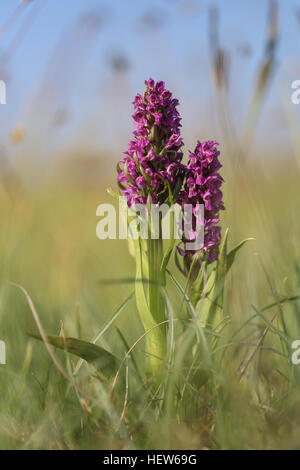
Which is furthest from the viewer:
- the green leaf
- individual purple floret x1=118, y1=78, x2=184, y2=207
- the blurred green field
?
individual purple floret x1=118, y1=78, x2=184, y2=207

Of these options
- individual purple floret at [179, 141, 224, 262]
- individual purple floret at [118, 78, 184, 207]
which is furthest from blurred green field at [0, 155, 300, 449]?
individual purple floret at [118, 78, 184, 207]

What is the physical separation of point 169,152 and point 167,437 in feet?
2.96

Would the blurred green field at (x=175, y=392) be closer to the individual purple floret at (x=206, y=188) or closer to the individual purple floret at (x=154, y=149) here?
the individual purple floret at (x=206, y=188)

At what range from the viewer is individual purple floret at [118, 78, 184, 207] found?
1.61 meters

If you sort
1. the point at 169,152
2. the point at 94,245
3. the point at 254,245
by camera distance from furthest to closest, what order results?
the point at 94,245 < the point at 254,245 < the point at 169,152

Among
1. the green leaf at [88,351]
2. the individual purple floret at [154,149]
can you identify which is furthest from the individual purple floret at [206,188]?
the green leaf at [88,351]

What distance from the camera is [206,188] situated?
167 cm

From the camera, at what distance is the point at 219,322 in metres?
1.68

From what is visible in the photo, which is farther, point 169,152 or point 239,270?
point 239,270

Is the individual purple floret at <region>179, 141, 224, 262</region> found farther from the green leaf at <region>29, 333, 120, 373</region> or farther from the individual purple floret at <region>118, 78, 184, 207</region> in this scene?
the green leaf at <region>29, 333, 120, 373</region>

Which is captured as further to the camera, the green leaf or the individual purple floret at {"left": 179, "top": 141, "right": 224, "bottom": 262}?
the individual purple floret at {"left": 179, "top": 141, "right": 224, "bottom": 262}

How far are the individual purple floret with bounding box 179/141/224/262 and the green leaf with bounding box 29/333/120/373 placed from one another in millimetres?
506

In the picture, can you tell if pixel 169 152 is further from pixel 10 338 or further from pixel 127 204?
pixel 10 338
